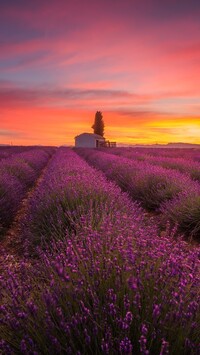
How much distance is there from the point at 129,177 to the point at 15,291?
872 cm

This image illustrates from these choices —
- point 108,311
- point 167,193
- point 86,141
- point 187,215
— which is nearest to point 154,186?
point 167,193

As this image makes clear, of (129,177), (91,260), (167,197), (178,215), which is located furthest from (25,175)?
(91,260)

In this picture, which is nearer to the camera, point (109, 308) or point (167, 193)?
point (109, 308)

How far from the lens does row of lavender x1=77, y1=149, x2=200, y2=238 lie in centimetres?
636

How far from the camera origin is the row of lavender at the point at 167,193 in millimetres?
6362

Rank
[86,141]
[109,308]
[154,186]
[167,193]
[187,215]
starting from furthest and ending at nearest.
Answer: [86,141], [154,186], [167,193], [187,215], [109,308]

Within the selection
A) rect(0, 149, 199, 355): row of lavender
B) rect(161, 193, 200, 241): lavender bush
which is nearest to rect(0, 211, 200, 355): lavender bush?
rect(0, 149, 199, 355): row of lavender

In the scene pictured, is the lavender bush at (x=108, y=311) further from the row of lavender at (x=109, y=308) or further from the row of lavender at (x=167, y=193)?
the row of lavender at (x=167, y=193)

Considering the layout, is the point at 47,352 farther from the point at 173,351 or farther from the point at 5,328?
the point at 173,351

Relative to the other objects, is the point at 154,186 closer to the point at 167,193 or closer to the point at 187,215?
the point at 167,193

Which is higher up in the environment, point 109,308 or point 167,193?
point 109,308

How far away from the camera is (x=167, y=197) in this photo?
830 cm

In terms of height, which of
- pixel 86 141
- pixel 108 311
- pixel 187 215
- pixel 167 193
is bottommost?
pixel 187 215

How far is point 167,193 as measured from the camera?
8.31 m
